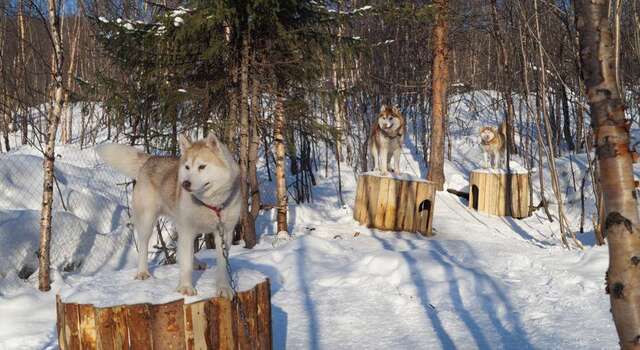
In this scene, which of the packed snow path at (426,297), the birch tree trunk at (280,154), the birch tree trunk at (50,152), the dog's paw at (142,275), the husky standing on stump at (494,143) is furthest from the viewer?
the husky standing on stump at (494,143)

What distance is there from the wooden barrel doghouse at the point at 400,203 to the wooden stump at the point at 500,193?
304cm

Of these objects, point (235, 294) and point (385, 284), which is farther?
point (385, 284)

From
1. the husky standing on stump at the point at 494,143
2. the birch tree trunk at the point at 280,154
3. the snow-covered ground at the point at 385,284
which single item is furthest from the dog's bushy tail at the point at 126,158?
the husky standing on stump at the point at 494,143

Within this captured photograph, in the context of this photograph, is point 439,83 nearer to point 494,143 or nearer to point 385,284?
point 494,143

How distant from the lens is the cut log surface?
3.14 m

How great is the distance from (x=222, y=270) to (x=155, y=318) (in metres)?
0.54

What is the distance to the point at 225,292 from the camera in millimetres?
3430

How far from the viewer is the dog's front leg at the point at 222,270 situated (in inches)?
135

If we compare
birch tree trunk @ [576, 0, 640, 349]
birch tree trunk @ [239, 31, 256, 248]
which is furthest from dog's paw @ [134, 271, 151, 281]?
birch tree trunk @ [239, 31, 256, 248]

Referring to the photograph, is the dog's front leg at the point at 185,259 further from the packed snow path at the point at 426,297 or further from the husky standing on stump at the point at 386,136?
the husky standing on stump at the point at 386,136

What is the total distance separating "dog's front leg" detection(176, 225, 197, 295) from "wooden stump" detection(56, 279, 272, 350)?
198 mm

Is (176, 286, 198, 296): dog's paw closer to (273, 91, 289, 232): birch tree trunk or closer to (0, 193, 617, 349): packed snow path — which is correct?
(0, 193, 617, 349): packed snow path

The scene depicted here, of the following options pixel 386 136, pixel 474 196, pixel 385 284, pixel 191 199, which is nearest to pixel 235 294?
pixel 191 199

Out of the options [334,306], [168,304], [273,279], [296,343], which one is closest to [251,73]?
[273,279]
